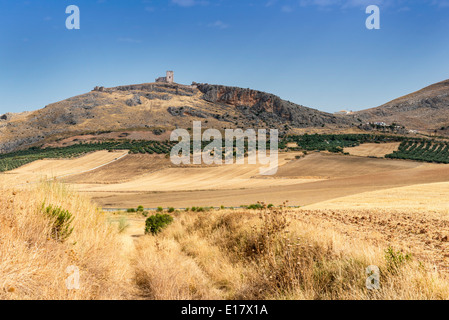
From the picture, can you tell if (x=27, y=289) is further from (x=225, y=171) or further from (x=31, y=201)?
(x=225, y=171)

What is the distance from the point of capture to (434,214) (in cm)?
1227

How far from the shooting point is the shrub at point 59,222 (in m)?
7.11

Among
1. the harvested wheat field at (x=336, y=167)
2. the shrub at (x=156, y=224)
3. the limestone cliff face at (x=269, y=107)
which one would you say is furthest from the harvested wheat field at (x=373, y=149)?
the shrub at (x=156, y=224)

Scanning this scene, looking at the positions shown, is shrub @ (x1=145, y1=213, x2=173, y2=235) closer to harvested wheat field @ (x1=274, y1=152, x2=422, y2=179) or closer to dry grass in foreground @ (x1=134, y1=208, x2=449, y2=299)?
dry grass in foreground @ (x1=134, y1=208, x2=449, y2=299)

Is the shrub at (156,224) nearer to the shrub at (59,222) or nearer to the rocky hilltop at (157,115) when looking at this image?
the shrub at (59,222)

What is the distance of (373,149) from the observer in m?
80.9

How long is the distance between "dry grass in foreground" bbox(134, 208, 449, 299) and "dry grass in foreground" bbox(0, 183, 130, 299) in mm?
1132

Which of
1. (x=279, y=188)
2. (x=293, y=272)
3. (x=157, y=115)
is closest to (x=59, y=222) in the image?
(x=293, y=272)

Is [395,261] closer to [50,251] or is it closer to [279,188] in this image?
[50,251]

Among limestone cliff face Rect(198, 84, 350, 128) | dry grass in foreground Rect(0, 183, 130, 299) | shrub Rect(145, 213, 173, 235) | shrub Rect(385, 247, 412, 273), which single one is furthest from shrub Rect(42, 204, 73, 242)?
limestone cliff face Rect(198, 84, 350, 128)

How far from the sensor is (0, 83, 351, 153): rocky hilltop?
418ft

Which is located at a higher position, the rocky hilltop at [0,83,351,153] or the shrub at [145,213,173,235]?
the rocky hilltop at [0,83,351,153]

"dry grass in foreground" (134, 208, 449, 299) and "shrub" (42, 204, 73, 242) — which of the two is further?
"shrub" (42, 204, 73, 242)
